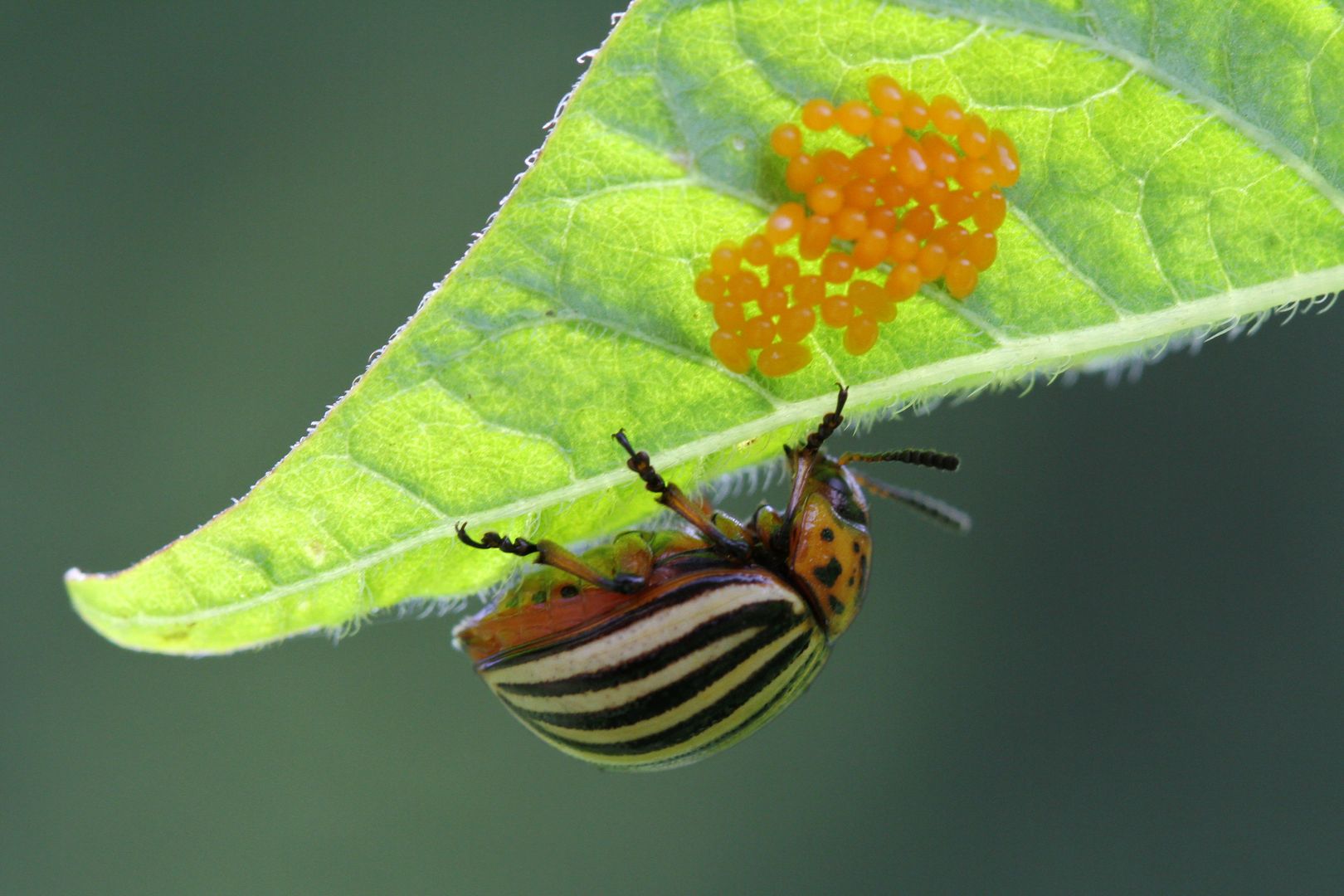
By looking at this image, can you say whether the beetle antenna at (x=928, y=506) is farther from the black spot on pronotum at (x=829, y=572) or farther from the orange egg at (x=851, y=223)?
the orange egg at (x=851, y=223)

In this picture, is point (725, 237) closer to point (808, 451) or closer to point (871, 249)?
point (871, 249)

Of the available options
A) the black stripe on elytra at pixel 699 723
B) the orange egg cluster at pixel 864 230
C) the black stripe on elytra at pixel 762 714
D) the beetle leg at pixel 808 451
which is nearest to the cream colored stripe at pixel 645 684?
the black stripe on elytra at pixel 699 723

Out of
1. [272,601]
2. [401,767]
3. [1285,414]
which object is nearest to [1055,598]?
[1285,414]

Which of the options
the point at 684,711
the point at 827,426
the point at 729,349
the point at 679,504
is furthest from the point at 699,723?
the point at 729,349

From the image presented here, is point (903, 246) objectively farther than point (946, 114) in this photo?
Yes

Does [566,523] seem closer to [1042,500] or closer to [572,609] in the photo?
[572,609]
